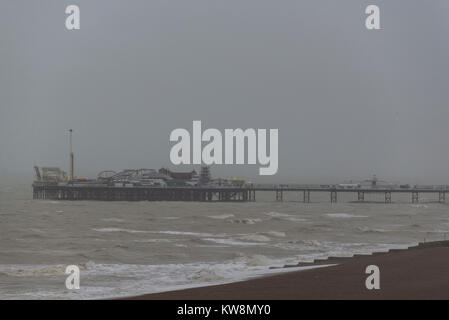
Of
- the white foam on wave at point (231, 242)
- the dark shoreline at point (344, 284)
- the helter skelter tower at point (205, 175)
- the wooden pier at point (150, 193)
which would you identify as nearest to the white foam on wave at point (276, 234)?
the white foam on wave at point (231, 242)

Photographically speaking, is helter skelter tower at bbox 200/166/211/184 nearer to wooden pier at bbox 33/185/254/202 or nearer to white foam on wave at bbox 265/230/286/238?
wooden pier at bbox 33/185/254/202

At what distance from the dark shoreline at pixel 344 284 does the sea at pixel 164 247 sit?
7.37 feet

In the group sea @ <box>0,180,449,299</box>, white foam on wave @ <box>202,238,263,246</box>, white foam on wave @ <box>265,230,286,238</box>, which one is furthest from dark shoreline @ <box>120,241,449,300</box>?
white foam on wave @ <box>265,230,286,238</box>

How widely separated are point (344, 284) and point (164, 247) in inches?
743

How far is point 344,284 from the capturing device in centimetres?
2073

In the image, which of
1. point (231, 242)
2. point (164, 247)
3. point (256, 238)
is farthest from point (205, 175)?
point (164, 247)

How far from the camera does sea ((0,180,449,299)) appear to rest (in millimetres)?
25359

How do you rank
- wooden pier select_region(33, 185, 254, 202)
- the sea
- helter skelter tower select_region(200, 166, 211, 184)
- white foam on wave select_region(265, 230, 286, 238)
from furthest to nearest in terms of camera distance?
helter skelter tower select_region(200, 166, 211, 184)
wooden pier select_region(33, 185, 254, 202)
white foam on wave select_region(265, 230, 286, 238)
the sea

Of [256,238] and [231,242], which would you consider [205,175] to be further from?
[231,242]

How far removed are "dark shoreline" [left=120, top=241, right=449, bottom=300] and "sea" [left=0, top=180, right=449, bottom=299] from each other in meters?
2.25

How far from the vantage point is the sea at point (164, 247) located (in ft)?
83.2
